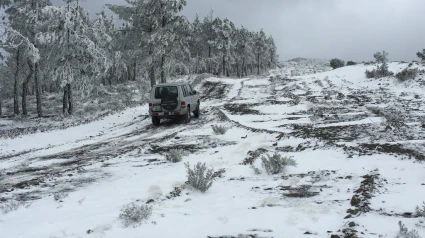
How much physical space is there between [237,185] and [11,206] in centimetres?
370

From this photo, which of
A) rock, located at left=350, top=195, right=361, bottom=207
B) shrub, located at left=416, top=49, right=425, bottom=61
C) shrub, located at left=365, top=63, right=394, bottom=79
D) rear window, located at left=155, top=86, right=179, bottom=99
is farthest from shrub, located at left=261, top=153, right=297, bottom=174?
shrub, located at left=416, top=49, right=425, bottom=61

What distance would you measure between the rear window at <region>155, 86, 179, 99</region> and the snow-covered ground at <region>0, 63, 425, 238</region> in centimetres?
353

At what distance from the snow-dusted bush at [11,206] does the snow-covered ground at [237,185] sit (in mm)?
51

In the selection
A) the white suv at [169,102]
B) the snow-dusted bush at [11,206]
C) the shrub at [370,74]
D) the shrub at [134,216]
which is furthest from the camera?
the shrub at [370,74]

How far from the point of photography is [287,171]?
6.60 meters

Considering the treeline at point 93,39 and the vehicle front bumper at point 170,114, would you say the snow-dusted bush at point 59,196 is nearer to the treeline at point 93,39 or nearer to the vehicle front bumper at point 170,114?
the vehicle front bumper at point 170,114

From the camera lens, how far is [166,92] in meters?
15.0

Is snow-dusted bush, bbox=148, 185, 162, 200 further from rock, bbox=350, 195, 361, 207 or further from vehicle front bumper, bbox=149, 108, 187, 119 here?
vehicle front bumper, bbox=149, 108, 187, 119

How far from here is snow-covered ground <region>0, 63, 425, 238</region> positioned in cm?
411

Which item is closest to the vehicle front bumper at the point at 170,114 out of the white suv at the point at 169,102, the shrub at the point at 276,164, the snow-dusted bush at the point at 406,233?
the white suv at the point at 169,102

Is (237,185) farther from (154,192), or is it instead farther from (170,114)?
(170,114)

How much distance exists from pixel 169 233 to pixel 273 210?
1551mm

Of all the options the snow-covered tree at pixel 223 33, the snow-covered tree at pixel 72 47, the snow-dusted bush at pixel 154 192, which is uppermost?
the snow-covered tree at pixel 223 33

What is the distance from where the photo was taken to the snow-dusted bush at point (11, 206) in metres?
4.87
